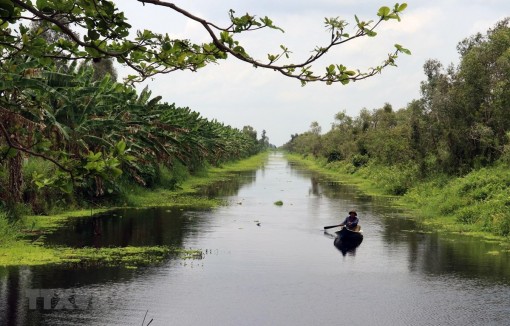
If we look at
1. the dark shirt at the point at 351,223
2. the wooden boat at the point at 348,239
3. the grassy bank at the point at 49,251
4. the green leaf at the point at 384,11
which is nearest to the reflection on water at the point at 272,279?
the wooden boat at the point at 348,239

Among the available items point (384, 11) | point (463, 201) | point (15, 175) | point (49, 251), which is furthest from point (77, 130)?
point (384, 11)

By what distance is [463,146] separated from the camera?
34.8 m

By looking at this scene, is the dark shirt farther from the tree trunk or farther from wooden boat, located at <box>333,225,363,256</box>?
the tree trunk

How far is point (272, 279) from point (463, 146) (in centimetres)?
2251

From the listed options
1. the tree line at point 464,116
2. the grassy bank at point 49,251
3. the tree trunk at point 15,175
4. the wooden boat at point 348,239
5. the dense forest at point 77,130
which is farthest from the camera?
the tree line at point 464,116

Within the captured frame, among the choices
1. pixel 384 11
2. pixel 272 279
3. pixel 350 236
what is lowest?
pixel 272 279

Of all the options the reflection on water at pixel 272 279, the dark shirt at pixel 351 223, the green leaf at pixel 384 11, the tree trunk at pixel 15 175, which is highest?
the green leaf at pixel 384 11

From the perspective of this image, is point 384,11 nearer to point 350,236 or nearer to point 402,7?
point 402,7

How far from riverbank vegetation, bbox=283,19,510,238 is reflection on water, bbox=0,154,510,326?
3.36 m

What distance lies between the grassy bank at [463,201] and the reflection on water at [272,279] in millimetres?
1722

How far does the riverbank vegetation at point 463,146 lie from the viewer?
27036 mm

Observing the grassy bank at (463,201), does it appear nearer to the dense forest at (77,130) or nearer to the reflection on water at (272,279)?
the reflection on water at (272,279)

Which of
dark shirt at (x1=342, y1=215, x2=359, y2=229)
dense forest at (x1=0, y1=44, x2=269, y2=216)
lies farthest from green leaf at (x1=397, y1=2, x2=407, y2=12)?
dark shirt at (x1=342, y1=215, x2=359, y2=229)

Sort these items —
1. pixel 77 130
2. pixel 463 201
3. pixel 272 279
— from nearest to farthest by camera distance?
pixel 272 279
pixel 77 130
pixel 463 201
